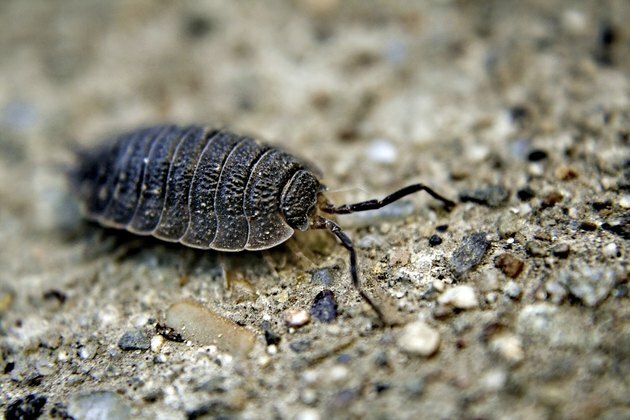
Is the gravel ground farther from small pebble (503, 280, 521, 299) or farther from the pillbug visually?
the pillbug

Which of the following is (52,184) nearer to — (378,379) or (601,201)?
(378,379)

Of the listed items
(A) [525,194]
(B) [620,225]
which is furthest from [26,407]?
(B) [620,225]

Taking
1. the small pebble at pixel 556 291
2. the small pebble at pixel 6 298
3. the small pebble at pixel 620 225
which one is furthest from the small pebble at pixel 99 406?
the small pebble at pixel 620 225

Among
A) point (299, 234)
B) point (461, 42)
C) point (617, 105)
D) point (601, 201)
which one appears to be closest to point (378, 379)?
point (299, 234)

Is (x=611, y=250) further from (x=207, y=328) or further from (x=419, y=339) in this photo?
(x=207, y=328)

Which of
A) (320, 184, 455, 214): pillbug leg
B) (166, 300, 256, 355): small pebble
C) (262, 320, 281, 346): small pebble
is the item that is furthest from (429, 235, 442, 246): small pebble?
(166, 300, 256, 355): small pebble

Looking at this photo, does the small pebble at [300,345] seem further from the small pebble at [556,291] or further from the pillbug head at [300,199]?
the small pebble at [556,291]
